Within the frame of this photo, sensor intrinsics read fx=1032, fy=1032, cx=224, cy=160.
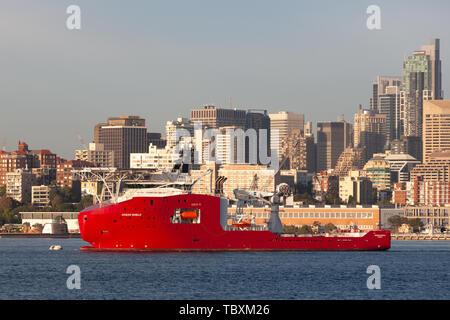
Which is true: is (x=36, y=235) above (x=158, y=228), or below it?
below

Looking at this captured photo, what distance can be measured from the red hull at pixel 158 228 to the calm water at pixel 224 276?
1.85 meters

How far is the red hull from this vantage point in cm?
9481

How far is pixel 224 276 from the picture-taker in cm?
7538

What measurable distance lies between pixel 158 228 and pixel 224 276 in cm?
2078

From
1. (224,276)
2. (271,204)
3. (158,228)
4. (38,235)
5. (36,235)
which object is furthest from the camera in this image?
(36,235)

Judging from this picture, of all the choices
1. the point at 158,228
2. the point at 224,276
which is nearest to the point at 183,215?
the point at 158,228

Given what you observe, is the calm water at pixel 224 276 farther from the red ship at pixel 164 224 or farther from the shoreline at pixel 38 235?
the shoreline at pixel 38 235

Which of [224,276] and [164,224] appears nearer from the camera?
[224,276]

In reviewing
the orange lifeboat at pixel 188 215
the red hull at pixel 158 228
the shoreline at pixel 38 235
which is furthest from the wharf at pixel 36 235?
the orange lifeboat at pixel 188 215

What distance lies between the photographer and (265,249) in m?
101

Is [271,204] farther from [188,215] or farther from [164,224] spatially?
[164,224]

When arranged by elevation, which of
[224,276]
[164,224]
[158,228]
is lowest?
[224,276]
